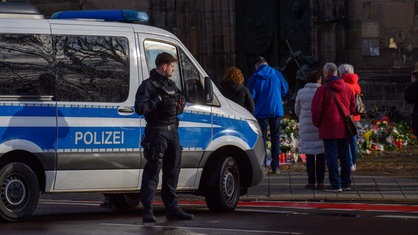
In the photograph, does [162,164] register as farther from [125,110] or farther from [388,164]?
[388,164]

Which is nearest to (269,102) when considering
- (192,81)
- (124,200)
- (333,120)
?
(333,120)

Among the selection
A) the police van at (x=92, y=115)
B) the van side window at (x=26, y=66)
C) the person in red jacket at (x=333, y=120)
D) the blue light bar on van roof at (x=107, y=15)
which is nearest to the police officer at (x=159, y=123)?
the police van at (x=92, y=115)

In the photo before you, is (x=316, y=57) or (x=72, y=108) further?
(x=316, y=57)

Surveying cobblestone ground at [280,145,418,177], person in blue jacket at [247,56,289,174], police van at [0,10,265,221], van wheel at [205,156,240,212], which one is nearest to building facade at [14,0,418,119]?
cobblestone ground at [280,145,418,177]

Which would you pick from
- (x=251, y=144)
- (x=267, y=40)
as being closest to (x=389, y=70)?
(x=267, y=40)

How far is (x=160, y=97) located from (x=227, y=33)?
782 inches

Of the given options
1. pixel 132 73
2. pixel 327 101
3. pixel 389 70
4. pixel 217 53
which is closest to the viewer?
pixel 132 73

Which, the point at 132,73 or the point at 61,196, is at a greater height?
the point at 132,73

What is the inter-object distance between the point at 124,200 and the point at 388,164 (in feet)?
22.1

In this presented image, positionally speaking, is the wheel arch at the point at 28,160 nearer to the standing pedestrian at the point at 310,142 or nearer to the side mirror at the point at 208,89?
the side mirror at the point at 208,89

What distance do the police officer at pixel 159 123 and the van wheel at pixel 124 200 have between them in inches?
86.0

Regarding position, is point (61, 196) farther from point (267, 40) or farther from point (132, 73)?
point (267, 40)

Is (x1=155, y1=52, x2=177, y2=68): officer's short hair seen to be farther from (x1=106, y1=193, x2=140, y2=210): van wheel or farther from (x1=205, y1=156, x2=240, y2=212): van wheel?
(x1=106, y1=193, x2=140, y2=210): van wheel

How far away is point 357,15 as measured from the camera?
106 feet
